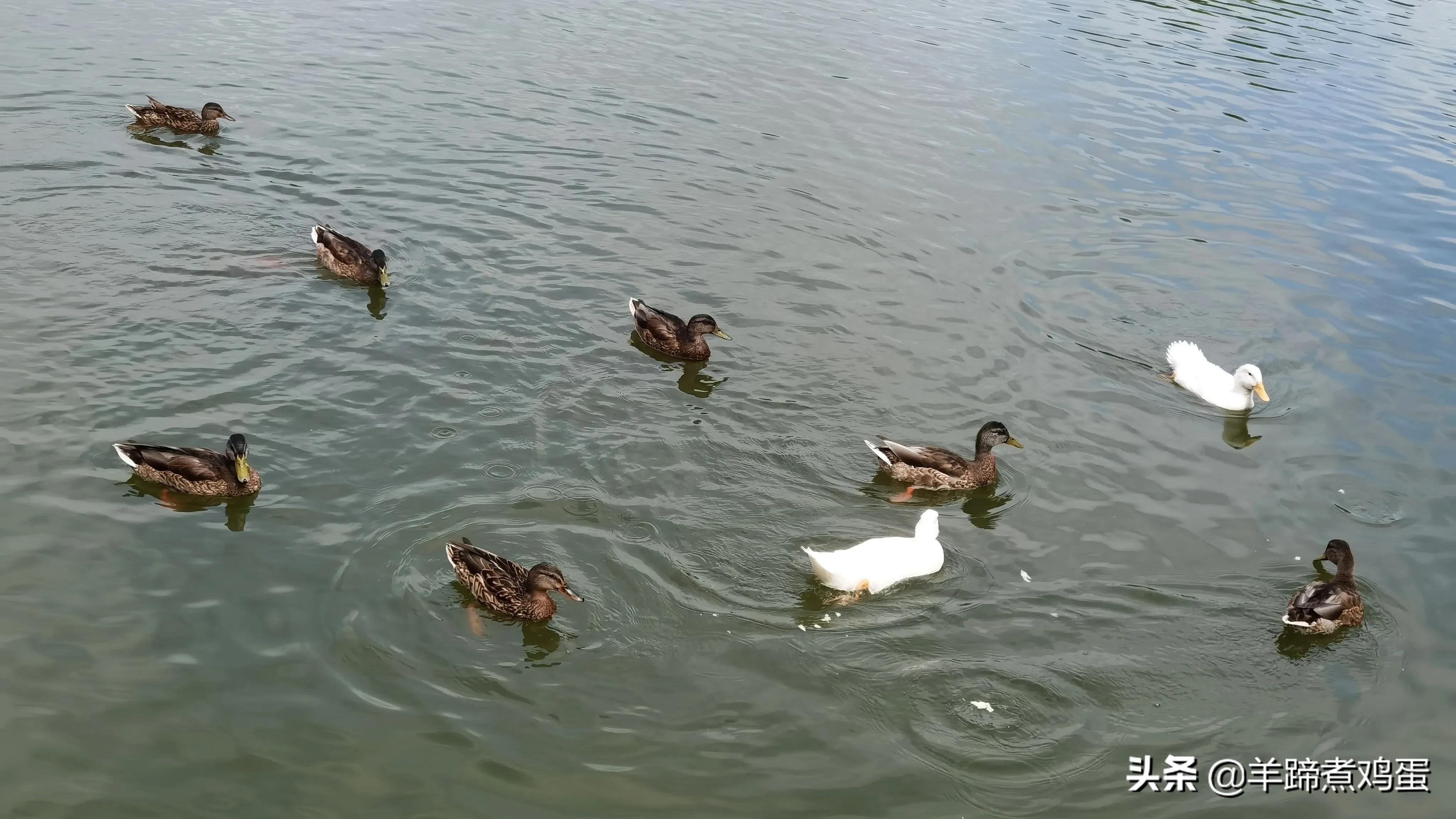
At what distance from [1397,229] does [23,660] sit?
67.1 feet

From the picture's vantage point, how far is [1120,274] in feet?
52.9

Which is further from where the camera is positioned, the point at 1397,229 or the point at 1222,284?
the point at 1397,229

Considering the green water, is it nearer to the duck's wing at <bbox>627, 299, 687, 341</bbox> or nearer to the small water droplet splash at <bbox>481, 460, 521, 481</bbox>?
the small water droplet splash at <bbox>481, 460, 521, 481</bbox>

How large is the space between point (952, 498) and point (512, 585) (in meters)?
4.69

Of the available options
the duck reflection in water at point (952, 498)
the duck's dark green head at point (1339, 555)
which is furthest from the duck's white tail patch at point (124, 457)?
the duck's dark green head at point (1339, 555)

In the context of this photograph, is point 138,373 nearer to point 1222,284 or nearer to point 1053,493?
point 1053,493

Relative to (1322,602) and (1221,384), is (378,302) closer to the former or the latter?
(1221,384)

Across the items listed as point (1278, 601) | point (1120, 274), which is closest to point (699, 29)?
point (1120, 274)

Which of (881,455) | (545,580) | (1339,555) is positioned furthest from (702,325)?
(1339,555)

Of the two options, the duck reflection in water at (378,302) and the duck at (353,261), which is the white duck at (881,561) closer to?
the duck reflection in water at (378,302)

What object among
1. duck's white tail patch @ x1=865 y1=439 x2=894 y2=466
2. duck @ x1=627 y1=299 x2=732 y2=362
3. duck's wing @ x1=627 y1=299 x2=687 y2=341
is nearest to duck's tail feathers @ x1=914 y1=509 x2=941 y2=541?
duck's white tail patch @ x1=865 y1=439 x2=894 y2=466

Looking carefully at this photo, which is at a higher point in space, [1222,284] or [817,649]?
[1222,284]

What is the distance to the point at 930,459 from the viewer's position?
10.9 meters

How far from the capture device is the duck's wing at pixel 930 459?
10922 mm
